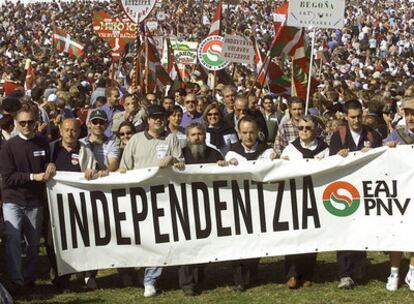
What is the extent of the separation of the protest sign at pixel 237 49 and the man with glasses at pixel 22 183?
7.12m

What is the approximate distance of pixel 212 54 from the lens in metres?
15.9

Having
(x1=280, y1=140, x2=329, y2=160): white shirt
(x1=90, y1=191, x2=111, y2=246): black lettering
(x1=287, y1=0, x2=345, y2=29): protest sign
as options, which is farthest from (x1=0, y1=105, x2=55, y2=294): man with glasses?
(x1=287, y1=0, x2=345, y2=29): protest sign

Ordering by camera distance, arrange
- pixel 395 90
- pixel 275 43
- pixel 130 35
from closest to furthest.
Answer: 1. pixel 275 43
2. pixel 395 90
3. pixel 130 35

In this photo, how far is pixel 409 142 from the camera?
769 centimetres

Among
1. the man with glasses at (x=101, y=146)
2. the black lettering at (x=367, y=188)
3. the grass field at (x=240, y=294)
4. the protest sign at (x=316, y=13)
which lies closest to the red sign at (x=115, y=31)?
the protest sign at (x=316, y=13)

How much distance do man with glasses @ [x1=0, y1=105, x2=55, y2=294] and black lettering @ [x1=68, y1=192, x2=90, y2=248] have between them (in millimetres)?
325

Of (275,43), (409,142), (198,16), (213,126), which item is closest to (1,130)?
(213,126)

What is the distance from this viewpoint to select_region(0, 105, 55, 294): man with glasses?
756cm

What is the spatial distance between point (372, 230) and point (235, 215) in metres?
1.31

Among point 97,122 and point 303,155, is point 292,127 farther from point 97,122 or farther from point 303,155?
point 97,122

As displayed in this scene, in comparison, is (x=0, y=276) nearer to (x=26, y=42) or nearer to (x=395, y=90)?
(x=395, y=90)

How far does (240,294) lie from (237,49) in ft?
24.4

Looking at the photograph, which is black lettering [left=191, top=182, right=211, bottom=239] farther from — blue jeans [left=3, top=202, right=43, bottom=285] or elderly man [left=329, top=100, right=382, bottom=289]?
blue jeans [left=3, top=202, right=43, bottom=285]

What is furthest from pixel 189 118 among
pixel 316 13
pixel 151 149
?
pixel 151 149
